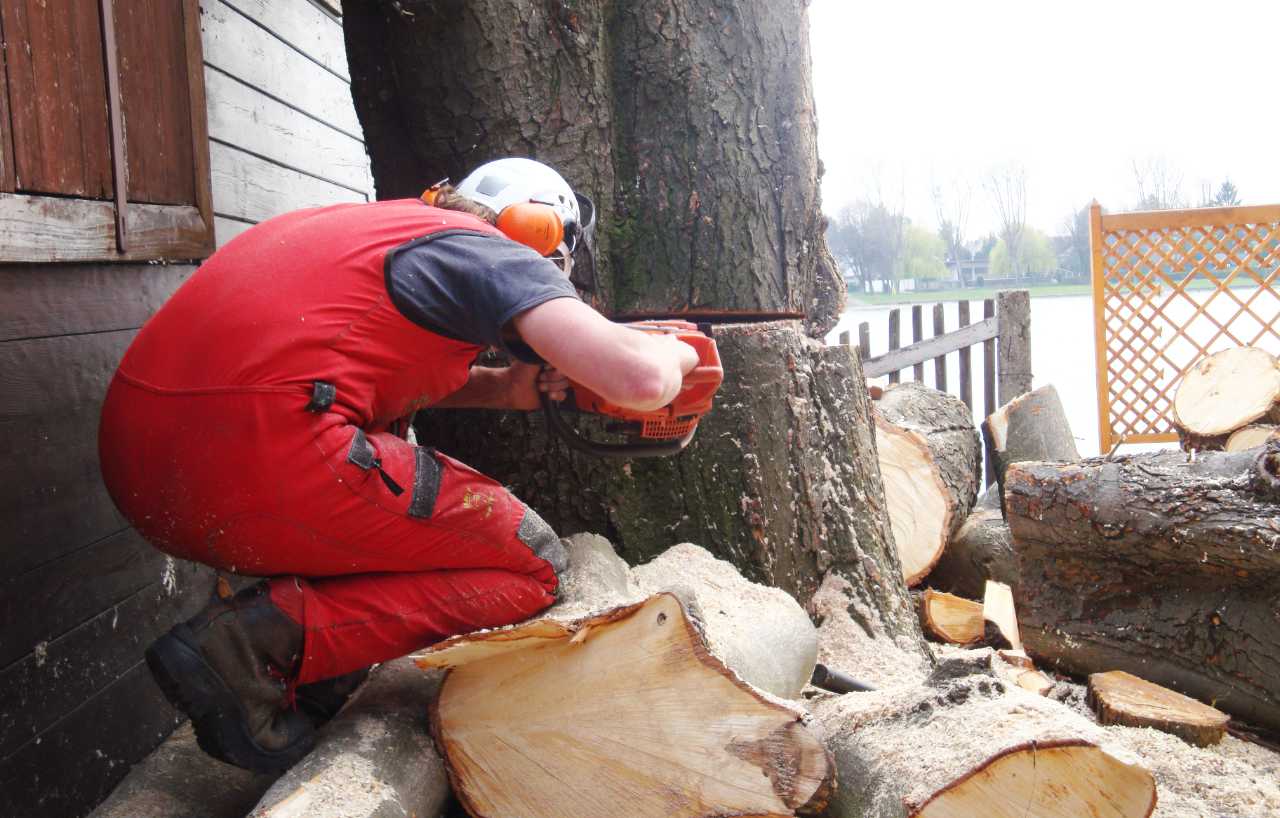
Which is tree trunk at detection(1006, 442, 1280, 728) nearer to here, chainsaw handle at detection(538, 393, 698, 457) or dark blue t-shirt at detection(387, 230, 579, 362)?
chainsaw handle at detection(538, 393, 698, 457)

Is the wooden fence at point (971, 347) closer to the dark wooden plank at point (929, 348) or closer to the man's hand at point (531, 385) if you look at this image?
the dark wooden plank at point (929, 348)

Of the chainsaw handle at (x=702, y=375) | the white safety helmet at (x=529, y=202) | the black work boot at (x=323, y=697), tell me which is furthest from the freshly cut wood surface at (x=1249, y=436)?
the black work boot at (x=323, y=697)

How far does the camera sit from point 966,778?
4.93 ft

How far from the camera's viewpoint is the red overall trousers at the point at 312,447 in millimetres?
1695

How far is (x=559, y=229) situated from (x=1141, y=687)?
7.73ft

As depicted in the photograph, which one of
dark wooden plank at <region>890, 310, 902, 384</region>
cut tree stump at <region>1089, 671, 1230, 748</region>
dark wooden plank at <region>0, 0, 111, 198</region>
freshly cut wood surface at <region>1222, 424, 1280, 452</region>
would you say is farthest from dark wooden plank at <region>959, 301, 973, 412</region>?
dark wooden plank at <region>0, 0, 111, 198</region>

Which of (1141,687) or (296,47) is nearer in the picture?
(1141,687)

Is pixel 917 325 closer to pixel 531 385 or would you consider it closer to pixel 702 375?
pixel 531 385

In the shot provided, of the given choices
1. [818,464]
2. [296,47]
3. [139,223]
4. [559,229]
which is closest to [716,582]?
[818,464]

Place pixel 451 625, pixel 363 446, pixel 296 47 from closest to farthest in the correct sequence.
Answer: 1. pixel 363 446
2. pixel 451 625
3. pixel 296 47

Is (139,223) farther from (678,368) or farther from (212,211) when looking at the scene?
(678,368)

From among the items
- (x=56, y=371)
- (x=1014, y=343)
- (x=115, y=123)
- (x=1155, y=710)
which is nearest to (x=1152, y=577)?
(x=1155, y=710)

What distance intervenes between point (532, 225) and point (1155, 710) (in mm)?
2280

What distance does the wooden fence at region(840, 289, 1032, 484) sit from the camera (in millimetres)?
7418
